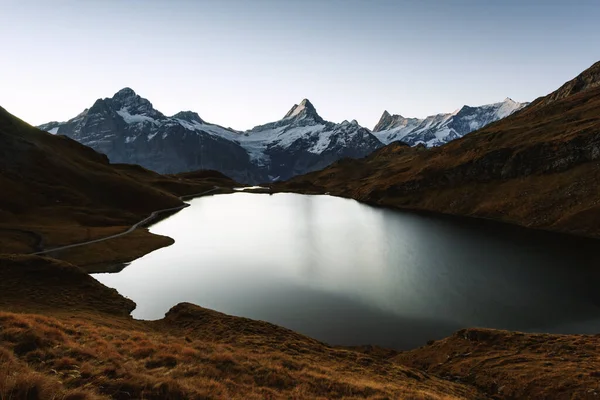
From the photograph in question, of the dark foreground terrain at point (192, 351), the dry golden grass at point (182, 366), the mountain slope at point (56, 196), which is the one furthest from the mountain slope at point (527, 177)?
the mountain slope at point (56, 196)

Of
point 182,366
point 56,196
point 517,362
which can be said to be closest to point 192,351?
point 182,366

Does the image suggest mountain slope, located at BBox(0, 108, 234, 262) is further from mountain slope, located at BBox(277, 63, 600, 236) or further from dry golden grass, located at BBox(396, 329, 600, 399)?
mountain slope, located at BBox(277, 63, 600, 236)

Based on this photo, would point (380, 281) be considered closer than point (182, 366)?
No

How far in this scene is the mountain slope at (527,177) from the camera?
10144 centimetres

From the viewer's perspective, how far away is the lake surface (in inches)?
1581

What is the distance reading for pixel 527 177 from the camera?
416ft

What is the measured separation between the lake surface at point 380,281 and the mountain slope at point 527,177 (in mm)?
16522

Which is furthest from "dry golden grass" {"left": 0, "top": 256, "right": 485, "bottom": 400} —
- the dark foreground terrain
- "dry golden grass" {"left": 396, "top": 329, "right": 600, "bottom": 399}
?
"dry golden grass" {"left": 396, "top": 329, "right": 600, "bottom": 399}

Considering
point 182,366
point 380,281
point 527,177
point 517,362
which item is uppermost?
point 527,177

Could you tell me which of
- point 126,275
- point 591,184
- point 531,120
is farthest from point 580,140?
point 126,275

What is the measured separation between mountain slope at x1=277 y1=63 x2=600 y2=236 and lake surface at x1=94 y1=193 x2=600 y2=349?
16522mm

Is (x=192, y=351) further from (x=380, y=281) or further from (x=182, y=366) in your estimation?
(x=380, y=281)

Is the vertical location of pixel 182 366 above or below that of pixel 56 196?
below

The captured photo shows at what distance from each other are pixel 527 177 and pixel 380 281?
107 meters
